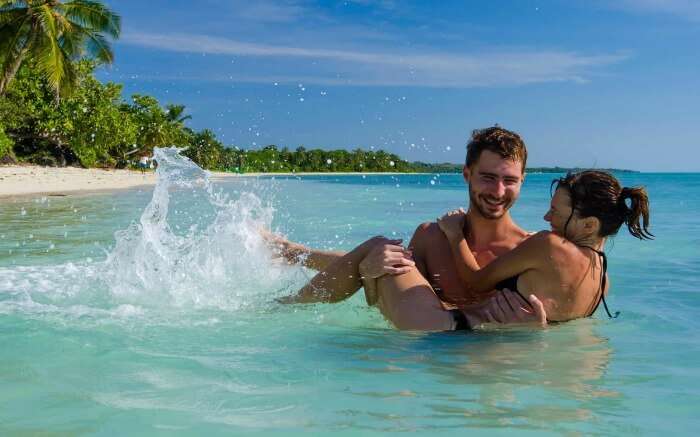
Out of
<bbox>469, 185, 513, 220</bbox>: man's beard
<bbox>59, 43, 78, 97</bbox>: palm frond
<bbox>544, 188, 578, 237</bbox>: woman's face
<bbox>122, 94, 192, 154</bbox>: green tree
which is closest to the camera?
<bbox>544, 188, 578, 237</bbox>: woman's face

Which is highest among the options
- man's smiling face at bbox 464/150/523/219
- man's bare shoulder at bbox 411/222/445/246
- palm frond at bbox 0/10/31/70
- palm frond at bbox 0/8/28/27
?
palm frond at bbox 0/8/28/27

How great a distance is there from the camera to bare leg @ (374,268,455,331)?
4.56 meters

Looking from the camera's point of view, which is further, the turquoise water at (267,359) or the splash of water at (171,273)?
the splash of water at (171,273)

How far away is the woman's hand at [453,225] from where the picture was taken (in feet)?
15.3

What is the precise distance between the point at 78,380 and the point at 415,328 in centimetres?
212

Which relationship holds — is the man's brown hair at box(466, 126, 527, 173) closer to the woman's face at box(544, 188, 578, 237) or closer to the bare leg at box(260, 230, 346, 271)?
the woman's face at box(544, 188, 578, 237)

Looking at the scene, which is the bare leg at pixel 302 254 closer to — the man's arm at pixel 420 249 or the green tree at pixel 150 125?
the man's arm at pixel 420 249

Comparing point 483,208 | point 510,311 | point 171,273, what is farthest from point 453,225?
point 171,273

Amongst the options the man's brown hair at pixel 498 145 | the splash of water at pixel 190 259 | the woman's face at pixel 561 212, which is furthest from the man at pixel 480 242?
the splash of water at pixel 190 259

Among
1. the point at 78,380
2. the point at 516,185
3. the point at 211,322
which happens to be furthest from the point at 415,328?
the point at 78,380

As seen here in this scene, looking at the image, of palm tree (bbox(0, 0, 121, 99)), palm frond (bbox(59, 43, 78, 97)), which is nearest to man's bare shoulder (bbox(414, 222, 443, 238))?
palm tree (bbox(0, 0, 121, 99))

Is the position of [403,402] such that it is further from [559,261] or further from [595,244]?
[595,244]

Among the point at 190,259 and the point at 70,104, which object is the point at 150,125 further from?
the point at 190,259

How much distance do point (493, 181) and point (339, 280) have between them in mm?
1316
